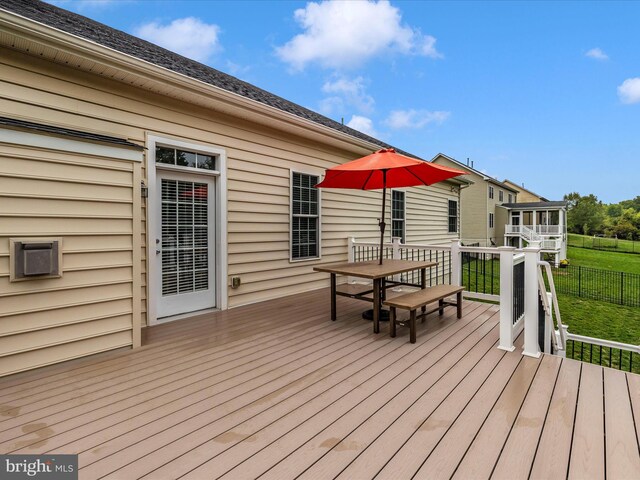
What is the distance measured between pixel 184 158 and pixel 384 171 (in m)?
2.51

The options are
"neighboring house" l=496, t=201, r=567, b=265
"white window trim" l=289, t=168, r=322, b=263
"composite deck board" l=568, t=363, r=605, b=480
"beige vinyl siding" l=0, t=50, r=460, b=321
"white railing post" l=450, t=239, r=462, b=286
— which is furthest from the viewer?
"neighboring house" l=496, t=201, r=567, b=265

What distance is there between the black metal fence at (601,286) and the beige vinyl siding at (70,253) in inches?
558

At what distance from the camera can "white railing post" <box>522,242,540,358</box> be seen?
2.96 metres

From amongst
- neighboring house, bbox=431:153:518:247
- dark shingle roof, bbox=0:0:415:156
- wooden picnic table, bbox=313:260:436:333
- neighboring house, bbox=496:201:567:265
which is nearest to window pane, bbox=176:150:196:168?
dark shingle roof, bbox=0:0:415:156

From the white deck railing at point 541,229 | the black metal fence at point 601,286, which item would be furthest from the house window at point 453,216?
the white deck railing at point 541,229

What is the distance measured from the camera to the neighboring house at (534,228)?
774 inches

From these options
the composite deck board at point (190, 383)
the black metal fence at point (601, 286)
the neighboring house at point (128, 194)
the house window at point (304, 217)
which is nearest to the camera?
the composite deck board at point (190, 383)

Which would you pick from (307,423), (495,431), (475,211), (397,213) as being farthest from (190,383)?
(475,211)

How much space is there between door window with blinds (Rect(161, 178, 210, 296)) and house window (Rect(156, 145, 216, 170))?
0.22 meters

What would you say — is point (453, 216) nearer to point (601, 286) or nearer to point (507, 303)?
point (601, 286)

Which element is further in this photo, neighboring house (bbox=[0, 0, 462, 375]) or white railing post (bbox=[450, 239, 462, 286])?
white railing post (bbox=[450, 239, 462, 286])

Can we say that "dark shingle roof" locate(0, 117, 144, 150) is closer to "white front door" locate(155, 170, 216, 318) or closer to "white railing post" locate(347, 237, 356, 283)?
"white front door" locate(155, 170, 216, 318)

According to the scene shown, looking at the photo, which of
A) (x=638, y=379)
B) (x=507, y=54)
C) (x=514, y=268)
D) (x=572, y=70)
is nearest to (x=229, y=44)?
(x=507, y=54)

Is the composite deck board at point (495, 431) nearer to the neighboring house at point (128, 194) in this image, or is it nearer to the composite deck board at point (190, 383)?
the composite deck board at point (190, 383)
